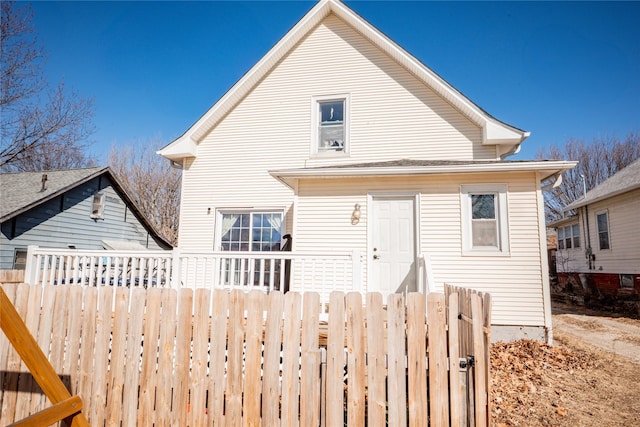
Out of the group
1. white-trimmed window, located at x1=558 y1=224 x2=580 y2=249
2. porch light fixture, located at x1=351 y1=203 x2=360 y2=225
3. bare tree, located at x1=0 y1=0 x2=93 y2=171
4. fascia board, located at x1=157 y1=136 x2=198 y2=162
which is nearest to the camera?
porch light fixture, located at x1=351 y1=203 x2=360 y2=225

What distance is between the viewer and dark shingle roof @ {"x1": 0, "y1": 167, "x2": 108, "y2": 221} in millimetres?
12717

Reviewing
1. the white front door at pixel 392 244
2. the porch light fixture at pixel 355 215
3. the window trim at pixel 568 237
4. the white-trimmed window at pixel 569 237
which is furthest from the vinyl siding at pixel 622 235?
the porch light fixture at pixel 355 215

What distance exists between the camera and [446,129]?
30.5 feet

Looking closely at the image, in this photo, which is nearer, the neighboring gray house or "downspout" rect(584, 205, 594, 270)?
the neighboring gray house

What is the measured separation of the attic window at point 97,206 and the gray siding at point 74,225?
6.1 inches

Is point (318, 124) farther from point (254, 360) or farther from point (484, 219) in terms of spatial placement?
point (254, 360)

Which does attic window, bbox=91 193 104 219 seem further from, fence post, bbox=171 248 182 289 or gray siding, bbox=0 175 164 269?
fence post, bbox=171 248 182 289

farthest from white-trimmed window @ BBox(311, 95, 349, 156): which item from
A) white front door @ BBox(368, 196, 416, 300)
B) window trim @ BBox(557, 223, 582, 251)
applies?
window trim @ BBox(557, 223, 582, 251)

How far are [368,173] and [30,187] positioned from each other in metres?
15.0

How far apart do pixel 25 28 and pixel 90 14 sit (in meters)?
3.22

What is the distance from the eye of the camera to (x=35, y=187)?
14336mm

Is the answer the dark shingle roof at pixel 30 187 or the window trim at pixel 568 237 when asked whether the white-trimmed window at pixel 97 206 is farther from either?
the window trim at pixel 568 237

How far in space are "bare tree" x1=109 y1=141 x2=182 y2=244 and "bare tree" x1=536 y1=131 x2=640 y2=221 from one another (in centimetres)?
3068

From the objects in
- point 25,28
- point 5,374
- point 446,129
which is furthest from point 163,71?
point 5,374
